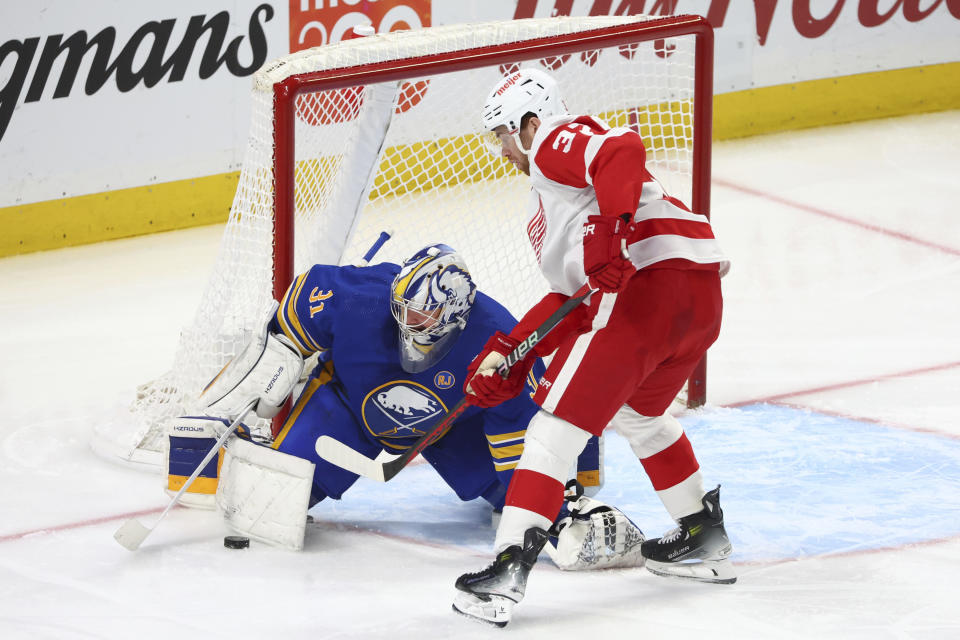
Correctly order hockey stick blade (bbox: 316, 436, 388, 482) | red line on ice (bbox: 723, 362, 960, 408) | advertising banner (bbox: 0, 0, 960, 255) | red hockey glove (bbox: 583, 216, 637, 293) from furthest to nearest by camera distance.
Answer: advertising banner (bbox: 0, 0, 960, 255), red line on ice (bbox: 723, 362, 960, 408), hockey stick blade (bbox: 316, 436, 388, 482), red hockey glove (bbox: 583, 216, 637, 293)

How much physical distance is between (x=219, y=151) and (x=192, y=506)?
2848mm

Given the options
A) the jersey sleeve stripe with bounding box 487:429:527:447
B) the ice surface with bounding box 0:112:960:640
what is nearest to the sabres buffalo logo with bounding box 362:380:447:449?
the jersey sleeve stripe with bounding box 487:429:527:447

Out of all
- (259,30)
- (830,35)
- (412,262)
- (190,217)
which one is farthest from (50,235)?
(830,35)

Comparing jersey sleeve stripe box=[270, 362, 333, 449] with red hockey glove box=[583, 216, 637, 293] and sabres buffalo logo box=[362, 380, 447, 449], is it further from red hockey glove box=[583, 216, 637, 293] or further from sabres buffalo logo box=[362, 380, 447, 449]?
red hockey glove box=[583, 216, 637, 293]

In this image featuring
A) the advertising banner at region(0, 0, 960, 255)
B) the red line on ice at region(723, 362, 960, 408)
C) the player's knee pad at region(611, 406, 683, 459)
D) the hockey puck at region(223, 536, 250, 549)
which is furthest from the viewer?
the advertising banner at region(0, 0, 960, 255)

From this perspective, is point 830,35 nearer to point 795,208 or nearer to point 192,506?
point 795,208

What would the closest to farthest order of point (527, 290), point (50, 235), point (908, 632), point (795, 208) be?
point (908, 632)
point (527, 290)
point (50, 235)
point (795, 208)

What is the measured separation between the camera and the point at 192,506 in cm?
339

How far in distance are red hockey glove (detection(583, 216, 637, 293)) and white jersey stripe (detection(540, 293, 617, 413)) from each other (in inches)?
4.7

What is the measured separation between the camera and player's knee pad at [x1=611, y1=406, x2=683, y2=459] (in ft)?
9.46

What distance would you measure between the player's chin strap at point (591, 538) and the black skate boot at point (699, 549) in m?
0.09

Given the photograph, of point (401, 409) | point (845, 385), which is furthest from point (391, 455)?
point (845, 385)

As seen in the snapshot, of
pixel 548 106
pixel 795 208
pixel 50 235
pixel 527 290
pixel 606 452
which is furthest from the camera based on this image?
pixel 795 208

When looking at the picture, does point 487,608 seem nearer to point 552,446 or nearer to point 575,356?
point 552,446
